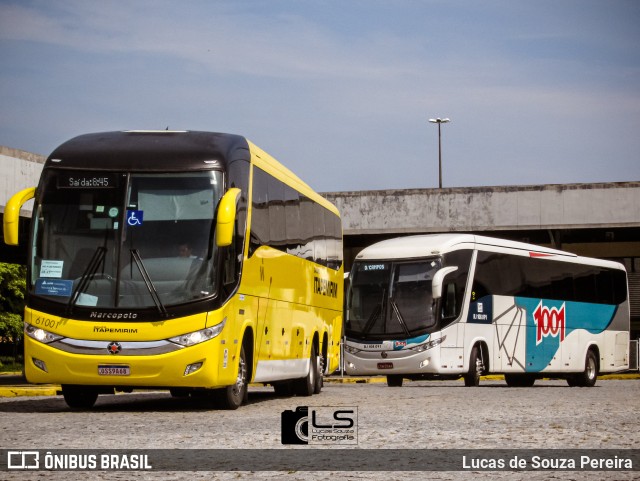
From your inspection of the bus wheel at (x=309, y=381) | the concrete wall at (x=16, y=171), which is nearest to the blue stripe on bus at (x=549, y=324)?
the bus wheel at (x=309, y=381)

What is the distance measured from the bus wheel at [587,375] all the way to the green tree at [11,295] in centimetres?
2986

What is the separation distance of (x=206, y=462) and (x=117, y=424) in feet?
14.3

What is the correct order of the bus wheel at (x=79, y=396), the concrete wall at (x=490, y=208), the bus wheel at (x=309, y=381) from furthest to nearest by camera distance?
1. the concrete wall at (x=490, y=208)
2. the bus wheel at (x=309, y=381)
3. the bus wheel at (x=79, y=396)

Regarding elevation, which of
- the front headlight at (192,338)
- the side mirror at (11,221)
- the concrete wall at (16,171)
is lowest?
the front headlight at (192,338)

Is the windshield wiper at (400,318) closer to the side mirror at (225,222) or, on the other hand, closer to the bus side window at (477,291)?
the bus side window at (477,291)

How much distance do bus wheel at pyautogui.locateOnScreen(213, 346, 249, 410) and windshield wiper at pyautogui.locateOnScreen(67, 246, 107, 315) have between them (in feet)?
7.94

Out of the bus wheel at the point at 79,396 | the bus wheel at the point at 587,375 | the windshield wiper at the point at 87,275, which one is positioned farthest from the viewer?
A: the bus wheel at the point at 587,375

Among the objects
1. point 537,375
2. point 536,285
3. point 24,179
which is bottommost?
point 537,375

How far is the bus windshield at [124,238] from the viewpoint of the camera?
53.7 feet

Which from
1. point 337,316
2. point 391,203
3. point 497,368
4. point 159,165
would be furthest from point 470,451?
point 391,203

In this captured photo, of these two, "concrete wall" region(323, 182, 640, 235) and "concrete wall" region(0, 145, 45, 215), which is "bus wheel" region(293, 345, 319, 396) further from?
"concrete wall" region(323, 182, 640, 235)

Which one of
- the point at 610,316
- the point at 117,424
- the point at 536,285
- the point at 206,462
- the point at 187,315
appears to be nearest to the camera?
the point at 206,462

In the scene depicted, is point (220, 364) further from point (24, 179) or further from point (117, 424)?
point (24, 179)

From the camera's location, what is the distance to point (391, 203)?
45875 millimetres
